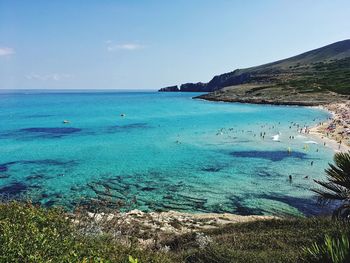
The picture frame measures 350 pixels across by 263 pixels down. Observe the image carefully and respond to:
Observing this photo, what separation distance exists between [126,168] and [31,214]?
27.1 meters

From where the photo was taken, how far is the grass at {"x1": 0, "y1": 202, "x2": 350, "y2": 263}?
803 centimetres

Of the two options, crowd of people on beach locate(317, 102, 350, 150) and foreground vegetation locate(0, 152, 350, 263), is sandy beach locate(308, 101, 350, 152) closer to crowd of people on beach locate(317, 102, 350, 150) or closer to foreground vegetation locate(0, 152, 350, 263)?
crowd of people on beach locate(317, 102, 350, 150)

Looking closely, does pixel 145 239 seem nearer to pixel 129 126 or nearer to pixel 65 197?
pixel 65 197

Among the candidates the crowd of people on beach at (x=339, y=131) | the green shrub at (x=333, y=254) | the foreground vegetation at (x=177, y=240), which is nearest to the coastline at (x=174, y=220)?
the foreground vegetation at (x=177, y=240)

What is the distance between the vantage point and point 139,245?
43.3 ft

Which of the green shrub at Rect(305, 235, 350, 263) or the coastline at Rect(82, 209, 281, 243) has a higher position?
the green shrub at Rect(305, 235, 350, 263)

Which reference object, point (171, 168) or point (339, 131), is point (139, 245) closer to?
point (171, 168)

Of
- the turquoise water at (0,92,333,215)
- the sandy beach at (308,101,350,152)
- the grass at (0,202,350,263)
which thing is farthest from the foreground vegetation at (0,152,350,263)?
the sandy beach at (308,101,350,152)

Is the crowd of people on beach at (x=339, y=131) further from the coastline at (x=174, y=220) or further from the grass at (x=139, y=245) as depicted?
the grass at (x=139, y=245)

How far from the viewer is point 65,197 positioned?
2741cm

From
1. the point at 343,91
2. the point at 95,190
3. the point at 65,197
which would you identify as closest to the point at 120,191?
the point at 95,190

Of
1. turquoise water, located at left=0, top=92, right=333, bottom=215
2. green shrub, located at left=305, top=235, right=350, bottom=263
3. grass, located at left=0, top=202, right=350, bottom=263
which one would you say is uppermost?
green shrub, located at left=305, top=235, right=350, bottom=263

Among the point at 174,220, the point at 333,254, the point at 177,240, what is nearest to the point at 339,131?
the point at 174,220

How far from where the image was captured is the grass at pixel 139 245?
8.03m
